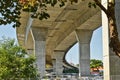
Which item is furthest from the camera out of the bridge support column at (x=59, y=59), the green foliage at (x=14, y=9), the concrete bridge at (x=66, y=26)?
the bridge support column at (x=59, y=59)

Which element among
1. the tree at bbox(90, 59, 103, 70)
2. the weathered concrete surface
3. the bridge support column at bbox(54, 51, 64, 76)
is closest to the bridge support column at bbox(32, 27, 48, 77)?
the weathered concrete surface

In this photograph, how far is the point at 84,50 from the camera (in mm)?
59312

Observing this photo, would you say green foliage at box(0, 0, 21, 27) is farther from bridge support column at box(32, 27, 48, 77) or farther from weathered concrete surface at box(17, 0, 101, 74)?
bridge support column at box(32, 27, 48, 77)

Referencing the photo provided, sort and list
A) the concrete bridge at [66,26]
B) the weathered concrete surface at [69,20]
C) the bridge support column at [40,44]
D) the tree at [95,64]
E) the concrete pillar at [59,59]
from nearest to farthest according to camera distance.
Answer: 1. the weathered concrete surface at [69,20]
2. the concrete bridge at [66,26]
3. the bridge support column at [40,44]
4. the concrete pillar at [59,59]
5. the tree at [95,64]

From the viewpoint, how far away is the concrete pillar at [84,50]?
193 feet

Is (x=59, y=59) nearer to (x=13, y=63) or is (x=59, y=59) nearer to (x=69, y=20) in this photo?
(x=69, y=20)

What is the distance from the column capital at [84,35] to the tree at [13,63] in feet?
81.4

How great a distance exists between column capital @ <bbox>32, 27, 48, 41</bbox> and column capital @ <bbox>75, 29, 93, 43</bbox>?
6.84 meters

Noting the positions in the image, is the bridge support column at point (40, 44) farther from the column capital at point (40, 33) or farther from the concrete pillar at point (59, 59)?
the concrete pillar at point (59, 59)

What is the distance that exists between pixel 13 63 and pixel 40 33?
69.8ft

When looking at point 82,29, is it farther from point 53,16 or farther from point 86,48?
point 53,16

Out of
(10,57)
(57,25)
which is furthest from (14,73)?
(57,25)

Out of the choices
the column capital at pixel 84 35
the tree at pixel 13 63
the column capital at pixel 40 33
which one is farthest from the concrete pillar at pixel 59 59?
the tree at pixel 13 63

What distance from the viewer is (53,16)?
4712 cm
